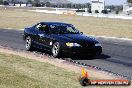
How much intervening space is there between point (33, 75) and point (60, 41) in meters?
4.61

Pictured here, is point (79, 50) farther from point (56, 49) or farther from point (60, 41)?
point (56, 49)

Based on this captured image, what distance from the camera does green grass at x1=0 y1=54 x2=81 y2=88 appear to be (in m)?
9.47

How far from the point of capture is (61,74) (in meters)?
11.1

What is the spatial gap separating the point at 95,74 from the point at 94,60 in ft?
12.5

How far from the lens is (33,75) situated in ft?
35.2

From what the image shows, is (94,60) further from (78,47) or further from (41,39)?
(41,39)

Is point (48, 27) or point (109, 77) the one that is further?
point (48, 27)

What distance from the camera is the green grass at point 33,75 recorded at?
9.47m

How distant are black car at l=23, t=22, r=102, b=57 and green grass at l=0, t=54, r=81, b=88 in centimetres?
194

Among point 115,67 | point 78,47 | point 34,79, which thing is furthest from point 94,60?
point 34,79

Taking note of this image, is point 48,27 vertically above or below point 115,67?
above

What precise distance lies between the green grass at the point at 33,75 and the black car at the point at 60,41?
194 cm

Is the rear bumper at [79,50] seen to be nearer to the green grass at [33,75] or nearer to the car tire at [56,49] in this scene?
the car tire at [56,49]

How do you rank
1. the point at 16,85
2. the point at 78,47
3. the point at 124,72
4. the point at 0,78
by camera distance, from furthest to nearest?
the point at 78,47 → the point at 124,72 → the point at 0,78 → the point at 16,85
